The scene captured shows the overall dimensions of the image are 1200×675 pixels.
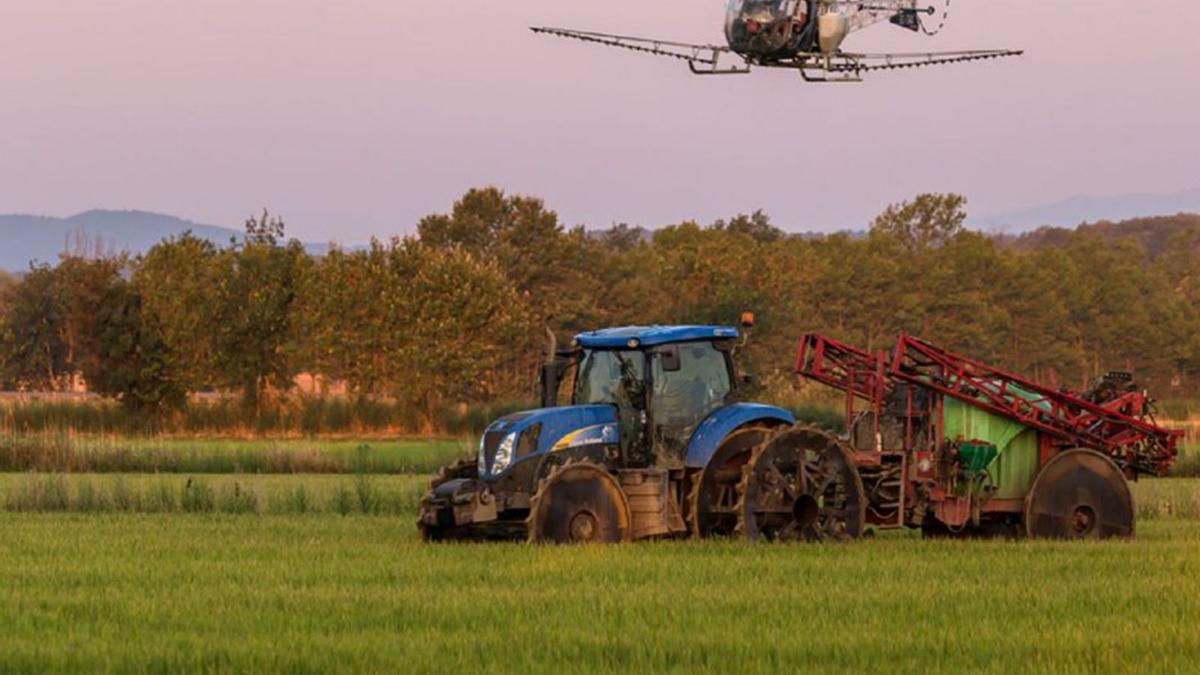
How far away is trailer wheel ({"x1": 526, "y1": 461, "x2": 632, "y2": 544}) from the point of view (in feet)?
70.0

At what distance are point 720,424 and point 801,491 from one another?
3.48ft

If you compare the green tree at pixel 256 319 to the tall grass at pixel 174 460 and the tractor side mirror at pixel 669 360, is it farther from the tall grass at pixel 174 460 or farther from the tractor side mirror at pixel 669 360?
the tractor side mirror at pixel 669 360

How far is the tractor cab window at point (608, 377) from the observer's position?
2242 centimetres

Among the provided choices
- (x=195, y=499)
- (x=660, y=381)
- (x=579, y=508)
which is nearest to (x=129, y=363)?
(x=195, y=499)

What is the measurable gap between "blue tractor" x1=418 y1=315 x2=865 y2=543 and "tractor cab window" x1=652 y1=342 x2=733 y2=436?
10mm

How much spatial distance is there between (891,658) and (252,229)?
94019mm

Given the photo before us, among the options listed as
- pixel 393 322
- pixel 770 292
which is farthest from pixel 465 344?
pixel 770 292

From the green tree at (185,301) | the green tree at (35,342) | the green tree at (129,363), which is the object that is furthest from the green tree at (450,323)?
the green tree at (35,342)

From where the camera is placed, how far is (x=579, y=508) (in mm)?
21438

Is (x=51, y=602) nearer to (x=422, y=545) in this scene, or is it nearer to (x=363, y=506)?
(x=422, y=545)

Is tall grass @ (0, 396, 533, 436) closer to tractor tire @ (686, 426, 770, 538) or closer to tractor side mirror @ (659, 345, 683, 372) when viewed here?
tractor tire @ (686, 426, 770, 538)

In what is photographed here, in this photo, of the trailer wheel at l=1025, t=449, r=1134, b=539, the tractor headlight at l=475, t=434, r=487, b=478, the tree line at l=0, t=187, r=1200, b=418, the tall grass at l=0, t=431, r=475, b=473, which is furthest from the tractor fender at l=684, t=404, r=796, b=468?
the tree line at l=0, t=187, r=1200, b=418

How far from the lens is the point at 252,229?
348 ft

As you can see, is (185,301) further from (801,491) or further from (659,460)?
(801,491)
